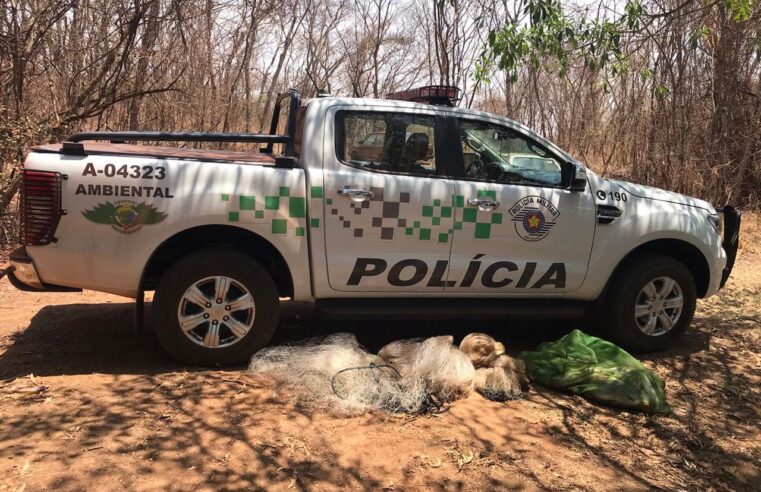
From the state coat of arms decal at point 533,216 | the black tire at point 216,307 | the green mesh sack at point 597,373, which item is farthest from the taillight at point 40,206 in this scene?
the green mesh sack at point 597,373

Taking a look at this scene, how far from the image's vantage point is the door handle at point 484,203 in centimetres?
426

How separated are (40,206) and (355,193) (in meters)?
1.96

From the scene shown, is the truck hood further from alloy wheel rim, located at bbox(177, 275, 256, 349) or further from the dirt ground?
alloy wheel rim, located at bbox(177, 275, 256, 349)

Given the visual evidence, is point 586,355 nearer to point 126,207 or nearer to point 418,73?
point 126,207

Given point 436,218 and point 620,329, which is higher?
point 436,218

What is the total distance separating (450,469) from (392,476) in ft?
1.00

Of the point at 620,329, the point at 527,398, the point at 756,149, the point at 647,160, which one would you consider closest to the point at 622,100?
the point at 647,160

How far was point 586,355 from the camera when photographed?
410cm

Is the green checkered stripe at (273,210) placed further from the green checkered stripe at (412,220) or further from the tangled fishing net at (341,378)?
the tangled fishing net at (341,378)

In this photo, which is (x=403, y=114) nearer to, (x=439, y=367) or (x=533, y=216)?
(x=533, y=216)

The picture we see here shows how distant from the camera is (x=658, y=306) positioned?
4742 millimetres

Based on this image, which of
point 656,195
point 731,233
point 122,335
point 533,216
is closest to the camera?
point 533,216

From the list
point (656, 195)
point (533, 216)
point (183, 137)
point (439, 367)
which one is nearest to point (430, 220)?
point (533, 216)

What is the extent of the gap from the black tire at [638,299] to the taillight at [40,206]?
4023mm
